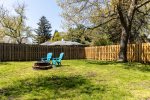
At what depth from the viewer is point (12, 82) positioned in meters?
13.6

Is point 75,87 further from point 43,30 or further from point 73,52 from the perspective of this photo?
point 43,30

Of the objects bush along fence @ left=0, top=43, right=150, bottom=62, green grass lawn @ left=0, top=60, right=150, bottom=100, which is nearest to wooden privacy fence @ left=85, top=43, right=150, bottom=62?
bush along fence @ left=0, top=43, right=150, bottom=62

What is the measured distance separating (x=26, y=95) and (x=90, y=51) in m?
25.9

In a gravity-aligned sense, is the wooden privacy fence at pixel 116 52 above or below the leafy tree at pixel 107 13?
below

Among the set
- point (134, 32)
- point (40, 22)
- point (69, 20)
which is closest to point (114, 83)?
point (69, 20)

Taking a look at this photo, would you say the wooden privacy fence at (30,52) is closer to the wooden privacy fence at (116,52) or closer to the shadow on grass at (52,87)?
the wooden privacy fence at (116,52)

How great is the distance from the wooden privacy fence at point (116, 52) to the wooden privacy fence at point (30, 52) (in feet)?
5.87

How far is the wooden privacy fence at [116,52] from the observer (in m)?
25.2

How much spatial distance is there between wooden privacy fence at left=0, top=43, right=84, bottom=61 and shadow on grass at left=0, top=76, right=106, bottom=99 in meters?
17.2

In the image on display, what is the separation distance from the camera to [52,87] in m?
12.1

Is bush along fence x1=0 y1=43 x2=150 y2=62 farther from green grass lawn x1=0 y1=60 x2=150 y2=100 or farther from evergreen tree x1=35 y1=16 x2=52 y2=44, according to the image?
evergreen tree x1=35 y1=16 x2=52 y2=44

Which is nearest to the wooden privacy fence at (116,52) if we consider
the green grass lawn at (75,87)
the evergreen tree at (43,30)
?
the green grass lawn at (75,87)

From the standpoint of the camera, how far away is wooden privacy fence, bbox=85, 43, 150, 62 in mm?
25250

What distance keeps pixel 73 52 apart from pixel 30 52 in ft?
20.6
